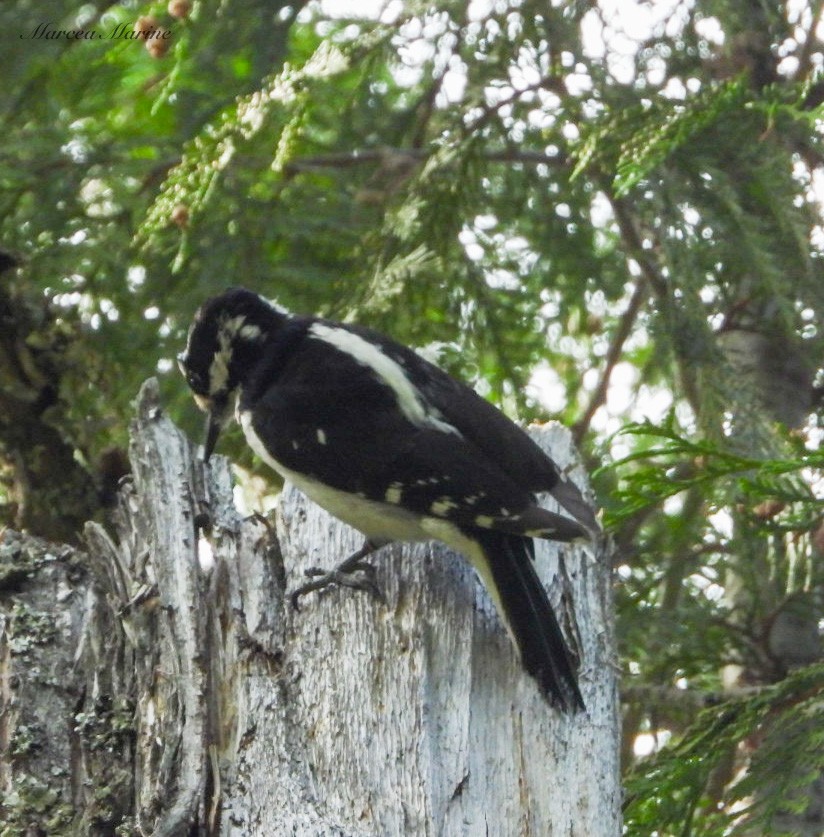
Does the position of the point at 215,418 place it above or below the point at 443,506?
above

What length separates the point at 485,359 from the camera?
4.51m

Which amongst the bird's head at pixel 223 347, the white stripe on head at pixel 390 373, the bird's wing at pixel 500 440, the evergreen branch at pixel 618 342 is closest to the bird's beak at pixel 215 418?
the bird's head at pixel 223 347

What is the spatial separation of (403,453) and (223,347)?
2.40 ft

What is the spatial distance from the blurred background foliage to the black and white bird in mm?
324

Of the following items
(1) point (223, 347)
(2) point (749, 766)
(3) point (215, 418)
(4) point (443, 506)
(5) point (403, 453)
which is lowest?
(2) point (749, 766)

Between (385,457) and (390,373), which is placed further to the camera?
(390,373)

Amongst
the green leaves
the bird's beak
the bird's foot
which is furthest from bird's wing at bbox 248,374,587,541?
the green leaves

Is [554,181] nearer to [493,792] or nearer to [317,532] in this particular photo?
[317,532]

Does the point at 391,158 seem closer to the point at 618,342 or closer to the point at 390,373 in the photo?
the point at 618,342

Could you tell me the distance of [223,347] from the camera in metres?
3.69

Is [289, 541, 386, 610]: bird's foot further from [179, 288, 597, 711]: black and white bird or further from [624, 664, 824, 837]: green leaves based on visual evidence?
[624, 664, 824, 837]: green leaves

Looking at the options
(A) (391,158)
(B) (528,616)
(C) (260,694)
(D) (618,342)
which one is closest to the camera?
(C) (260,694)

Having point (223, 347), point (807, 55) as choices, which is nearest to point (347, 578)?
point (223, 347)

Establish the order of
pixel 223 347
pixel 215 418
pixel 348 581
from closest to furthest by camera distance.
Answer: pixel 348 581, pixel 223 347, pixel 215 418
